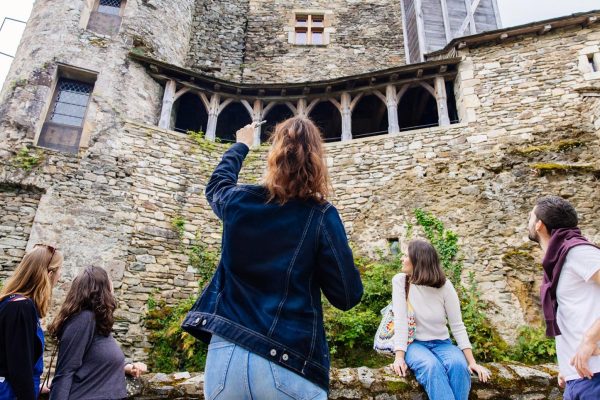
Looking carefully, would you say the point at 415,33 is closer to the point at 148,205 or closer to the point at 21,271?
the point at 148,205

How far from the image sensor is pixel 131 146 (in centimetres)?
857

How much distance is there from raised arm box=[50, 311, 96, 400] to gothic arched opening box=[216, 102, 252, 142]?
916 centimetres

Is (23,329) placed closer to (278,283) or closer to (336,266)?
(278,283)

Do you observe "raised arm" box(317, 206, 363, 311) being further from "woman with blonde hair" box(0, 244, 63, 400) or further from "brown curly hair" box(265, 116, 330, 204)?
"woman with blonde hair" box(0, 244, 63, 400)

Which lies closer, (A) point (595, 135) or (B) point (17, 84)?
(A) point (595, 135)

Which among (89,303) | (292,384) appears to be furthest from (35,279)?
(292,384)

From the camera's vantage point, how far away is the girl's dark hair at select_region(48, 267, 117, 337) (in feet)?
8.10

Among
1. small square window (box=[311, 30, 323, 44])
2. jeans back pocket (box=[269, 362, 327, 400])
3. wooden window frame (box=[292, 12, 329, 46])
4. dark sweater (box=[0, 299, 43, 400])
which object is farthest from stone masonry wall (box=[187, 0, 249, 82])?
jeans back pocket (box=[269, 362, 327, 400])

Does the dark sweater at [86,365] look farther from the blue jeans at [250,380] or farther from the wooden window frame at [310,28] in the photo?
the wooden window frame at [310,28]

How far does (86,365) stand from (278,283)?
1.77 m

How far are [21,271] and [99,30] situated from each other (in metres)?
9.43

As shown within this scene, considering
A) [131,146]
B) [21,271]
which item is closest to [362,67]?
[131,146]

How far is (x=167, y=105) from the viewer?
31.3ft

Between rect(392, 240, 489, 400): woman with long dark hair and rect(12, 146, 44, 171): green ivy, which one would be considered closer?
rect(392, 240, 489, 400): woman with long dark hair
